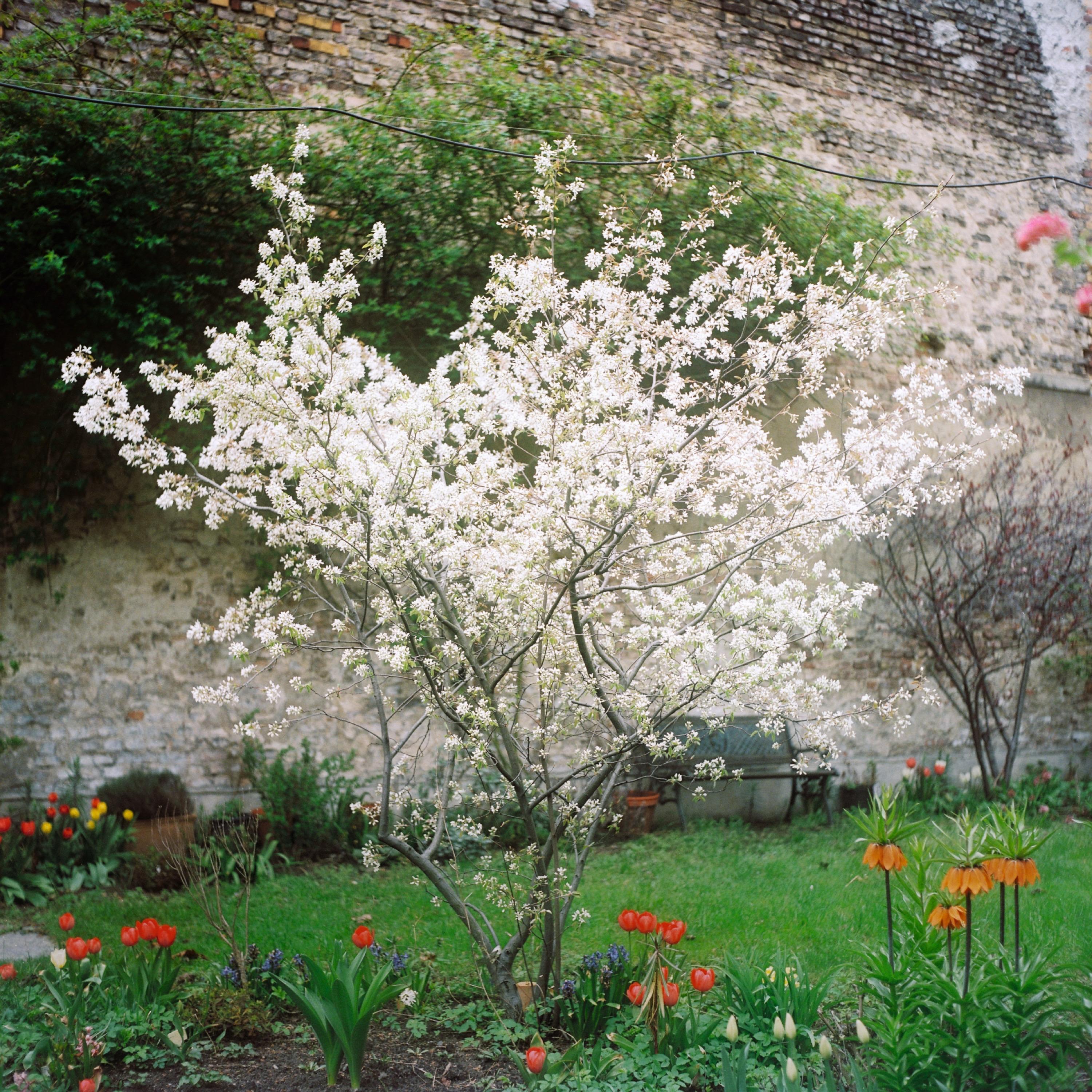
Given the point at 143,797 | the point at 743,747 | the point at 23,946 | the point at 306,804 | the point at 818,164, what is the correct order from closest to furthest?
the point at 23,946 < the point at 143,797 < the point at 306,804 < the point at 743,747 < the point at 818,164

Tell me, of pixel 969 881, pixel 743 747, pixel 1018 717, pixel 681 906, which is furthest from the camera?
pixel 1018 717

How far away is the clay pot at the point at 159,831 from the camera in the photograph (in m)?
5.29

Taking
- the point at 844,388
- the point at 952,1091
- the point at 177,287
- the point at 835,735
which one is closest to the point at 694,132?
the point at 844,388

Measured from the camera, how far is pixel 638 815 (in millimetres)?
6312

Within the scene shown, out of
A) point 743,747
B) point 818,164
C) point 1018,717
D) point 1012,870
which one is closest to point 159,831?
point 743,747

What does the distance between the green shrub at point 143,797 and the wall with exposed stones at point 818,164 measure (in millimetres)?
207

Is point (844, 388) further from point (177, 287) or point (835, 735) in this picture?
point (835, 735)

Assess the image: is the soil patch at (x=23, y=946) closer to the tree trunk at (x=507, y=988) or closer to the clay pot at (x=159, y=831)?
the clay pot at (x=159, y=831)

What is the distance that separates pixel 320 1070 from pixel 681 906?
2160 mm

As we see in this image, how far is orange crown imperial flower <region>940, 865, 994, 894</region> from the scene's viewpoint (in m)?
2.31

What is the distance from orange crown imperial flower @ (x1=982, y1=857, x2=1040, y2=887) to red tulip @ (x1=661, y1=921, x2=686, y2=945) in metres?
0.94

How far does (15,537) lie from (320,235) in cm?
260

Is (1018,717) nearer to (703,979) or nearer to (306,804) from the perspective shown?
(306,804)

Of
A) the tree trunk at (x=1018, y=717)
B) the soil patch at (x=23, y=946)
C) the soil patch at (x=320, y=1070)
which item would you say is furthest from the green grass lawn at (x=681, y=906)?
the tree trunk at (x=1018, y=717)
